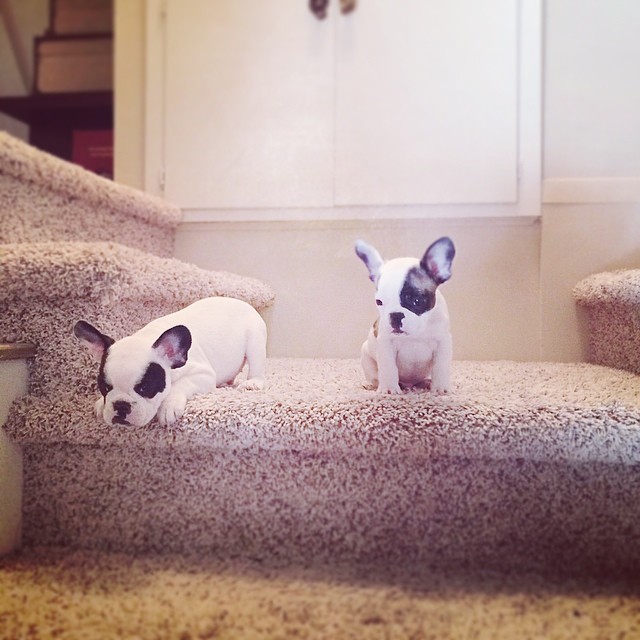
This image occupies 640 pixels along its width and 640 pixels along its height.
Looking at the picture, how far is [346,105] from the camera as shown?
176 cm

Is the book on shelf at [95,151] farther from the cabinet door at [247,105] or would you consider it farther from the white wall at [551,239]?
the white wall at [551,239]

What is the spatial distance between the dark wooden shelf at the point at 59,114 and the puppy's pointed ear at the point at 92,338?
7.44 feet

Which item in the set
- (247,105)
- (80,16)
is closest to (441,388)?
(247,105)

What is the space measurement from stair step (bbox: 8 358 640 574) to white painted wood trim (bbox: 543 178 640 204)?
0.90 meters

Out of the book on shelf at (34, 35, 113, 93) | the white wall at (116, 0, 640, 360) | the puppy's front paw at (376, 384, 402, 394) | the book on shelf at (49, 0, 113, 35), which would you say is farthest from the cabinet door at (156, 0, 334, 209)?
the book on shelf at (49, 0, 113, 35)

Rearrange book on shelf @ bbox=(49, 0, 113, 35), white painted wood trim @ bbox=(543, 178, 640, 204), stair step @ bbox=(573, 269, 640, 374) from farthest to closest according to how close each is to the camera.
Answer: book on shelf @ bbox=(49, 0, 113, 35), white painted wood trim @ bbox=(543, 178, 640, 204), stair step @ bbox=(573, 269, 640, 374)

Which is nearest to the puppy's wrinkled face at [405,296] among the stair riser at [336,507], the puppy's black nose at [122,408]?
the stair riser at [336,507]

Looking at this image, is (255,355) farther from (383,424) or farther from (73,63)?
(73,63)

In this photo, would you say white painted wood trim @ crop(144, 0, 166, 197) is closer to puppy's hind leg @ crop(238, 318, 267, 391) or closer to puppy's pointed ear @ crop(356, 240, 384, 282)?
puppy's hind leg @ crop(238, 318, 267, 391)

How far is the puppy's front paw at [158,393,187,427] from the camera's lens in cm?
87

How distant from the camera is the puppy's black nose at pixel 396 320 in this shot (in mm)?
905

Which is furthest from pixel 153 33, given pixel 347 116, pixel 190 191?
pixel 347 116

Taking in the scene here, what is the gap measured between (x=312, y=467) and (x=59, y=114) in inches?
107

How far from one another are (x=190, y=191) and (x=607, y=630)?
1.65 meters
